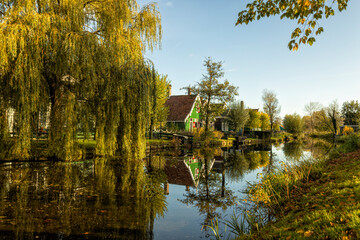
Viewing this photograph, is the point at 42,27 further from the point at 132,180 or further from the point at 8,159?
the point at 132,180

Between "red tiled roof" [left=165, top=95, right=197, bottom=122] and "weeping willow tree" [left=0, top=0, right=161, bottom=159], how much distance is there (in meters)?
22.9

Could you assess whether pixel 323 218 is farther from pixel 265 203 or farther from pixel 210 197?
pixel 210 197

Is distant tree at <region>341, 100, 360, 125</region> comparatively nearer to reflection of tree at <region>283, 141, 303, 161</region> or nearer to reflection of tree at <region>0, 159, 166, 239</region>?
reflection of tree at <region>283, 141, 303, 161</region>

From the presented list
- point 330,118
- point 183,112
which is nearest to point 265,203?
point 183,112

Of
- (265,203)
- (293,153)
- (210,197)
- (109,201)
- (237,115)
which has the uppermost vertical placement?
(237,115)

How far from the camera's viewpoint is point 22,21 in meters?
9.45

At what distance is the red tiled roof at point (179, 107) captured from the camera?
1383 inches

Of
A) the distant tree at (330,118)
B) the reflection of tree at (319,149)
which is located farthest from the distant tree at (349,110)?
the reflection of tree at (319,149)

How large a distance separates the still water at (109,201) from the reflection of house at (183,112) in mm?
22472

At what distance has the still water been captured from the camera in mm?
5008

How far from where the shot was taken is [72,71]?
9961mm

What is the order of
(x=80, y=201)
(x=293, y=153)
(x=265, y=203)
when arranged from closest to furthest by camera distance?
1. (x=265, y=203)
2. (x=80, y=201)
3. (x=293, y=153)

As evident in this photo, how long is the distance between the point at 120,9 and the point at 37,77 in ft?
17.4

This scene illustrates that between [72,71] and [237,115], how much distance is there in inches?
1225
